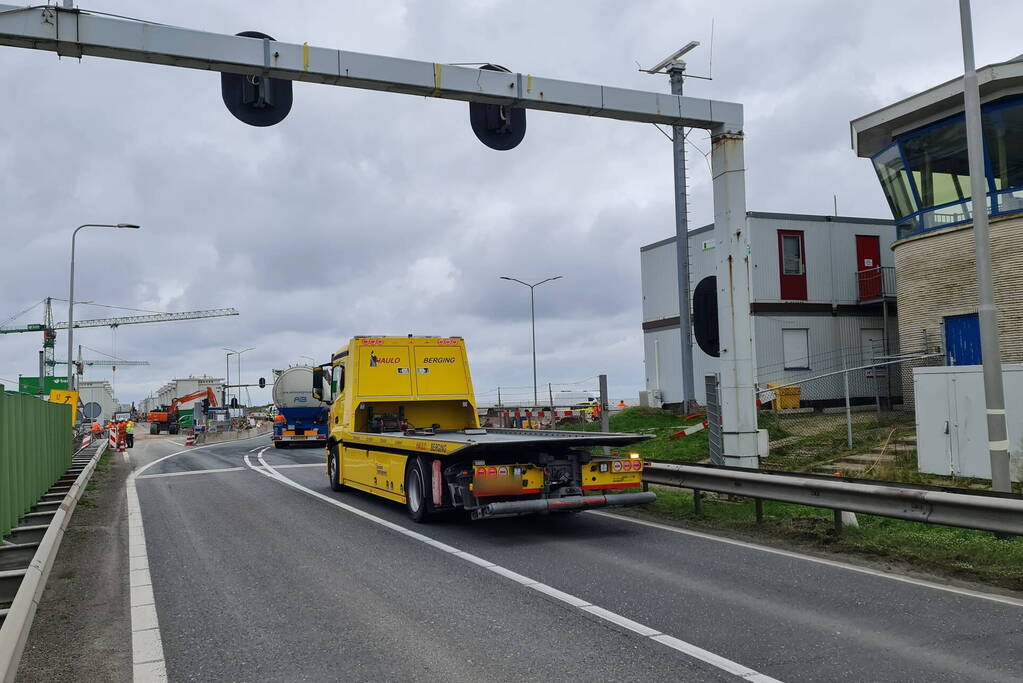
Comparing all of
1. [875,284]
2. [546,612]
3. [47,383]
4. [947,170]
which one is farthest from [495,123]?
[47,383]

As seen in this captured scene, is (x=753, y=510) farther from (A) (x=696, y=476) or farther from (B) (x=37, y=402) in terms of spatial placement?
(B) (x=37, y=402)

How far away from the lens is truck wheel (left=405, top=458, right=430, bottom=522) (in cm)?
1121

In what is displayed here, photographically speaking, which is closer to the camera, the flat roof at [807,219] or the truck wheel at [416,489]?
the truck wheel at [416,489]

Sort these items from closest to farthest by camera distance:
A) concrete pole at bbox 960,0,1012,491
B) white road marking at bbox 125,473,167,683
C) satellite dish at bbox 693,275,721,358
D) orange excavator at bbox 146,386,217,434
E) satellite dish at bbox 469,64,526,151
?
1. white road marking at bbox 125,473,167,683
2. concrete pole at bbox 960,0,1012,491
3. satellite dish at bbox 469,64,526,151
4. satellite dish at bbox 693,275,721,358
5. orange excavator at bbox 146,386,217,434

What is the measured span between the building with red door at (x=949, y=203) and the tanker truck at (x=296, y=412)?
2217cm

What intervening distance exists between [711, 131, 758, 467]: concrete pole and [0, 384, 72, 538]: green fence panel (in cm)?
962

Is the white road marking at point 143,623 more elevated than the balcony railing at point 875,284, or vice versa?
the balcony railing at point 875,284

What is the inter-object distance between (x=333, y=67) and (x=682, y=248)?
1976 cm

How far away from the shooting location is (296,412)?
3422 cm

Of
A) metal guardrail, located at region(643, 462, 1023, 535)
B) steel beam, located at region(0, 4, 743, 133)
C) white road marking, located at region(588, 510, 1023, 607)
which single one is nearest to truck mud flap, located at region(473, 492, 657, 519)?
white road marking, located at region(588, 510, 1023, 607)

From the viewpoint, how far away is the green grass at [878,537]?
788 cm

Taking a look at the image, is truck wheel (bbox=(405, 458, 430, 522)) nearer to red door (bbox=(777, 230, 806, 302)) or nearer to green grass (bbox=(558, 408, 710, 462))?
green grass (bbox=(558, 408, 710, 462))

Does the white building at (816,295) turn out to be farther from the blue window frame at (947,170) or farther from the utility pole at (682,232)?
the blue window frame at (947,170)

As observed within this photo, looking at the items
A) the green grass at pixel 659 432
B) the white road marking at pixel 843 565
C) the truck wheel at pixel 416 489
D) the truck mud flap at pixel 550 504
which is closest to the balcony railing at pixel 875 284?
the green grass at pixel 659 432
